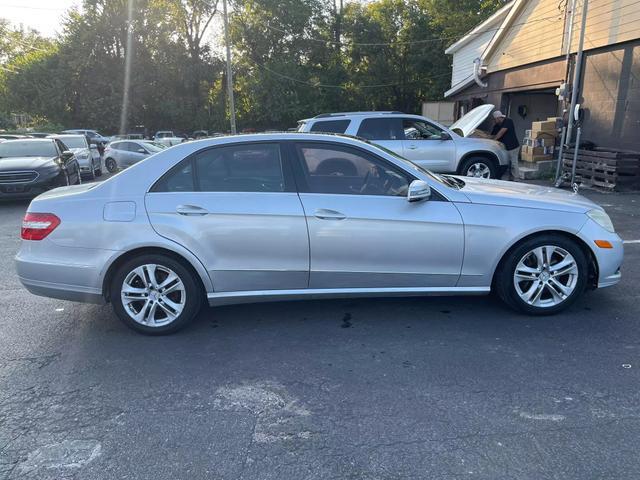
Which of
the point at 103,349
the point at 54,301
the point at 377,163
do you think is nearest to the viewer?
the point at 103,349

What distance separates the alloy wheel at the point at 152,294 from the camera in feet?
13.2

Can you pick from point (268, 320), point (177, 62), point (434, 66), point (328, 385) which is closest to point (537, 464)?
point (328, 385)

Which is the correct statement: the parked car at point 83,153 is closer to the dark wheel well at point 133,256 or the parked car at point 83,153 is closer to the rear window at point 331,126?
the rear window at point 331,126

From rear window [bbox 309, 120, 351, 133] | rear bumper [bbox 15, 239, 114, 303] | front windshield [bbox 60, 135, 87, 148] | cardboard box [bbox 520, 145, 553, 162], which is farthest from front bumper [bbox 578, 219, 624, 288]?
front windshield [bbox 60, 135, 87, 148]

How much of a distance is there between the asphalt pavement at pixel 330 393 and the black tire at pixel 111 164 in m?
17.4

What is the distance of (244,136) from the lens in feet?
13.9

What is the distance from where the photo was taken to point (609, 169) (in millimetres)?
10898

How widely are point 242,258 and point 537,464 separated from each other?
248cm

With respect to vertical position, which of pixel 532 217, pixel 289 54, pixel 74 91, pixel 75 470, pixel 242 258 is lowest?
pixel 75 470

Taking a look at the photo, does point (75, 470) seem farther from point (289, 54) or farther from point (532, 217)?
point (289, 54)

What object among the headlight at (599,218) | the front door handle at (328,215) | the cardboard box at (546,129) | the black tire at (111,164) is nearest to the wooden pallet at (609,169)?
the cardboard box at (546,129)

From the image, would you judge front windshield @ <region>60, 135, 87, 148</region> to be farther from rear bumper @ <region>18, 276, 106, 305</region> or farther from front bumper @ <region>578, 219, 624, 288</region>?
front bumper @ <region>578, 219, 624, 288</region>

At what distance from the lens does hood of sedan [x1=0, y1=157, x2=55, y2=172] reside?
10562mm

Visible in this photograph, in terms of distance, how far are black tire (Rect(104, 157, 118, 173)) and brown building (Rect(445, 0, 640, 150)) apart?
1549cm
